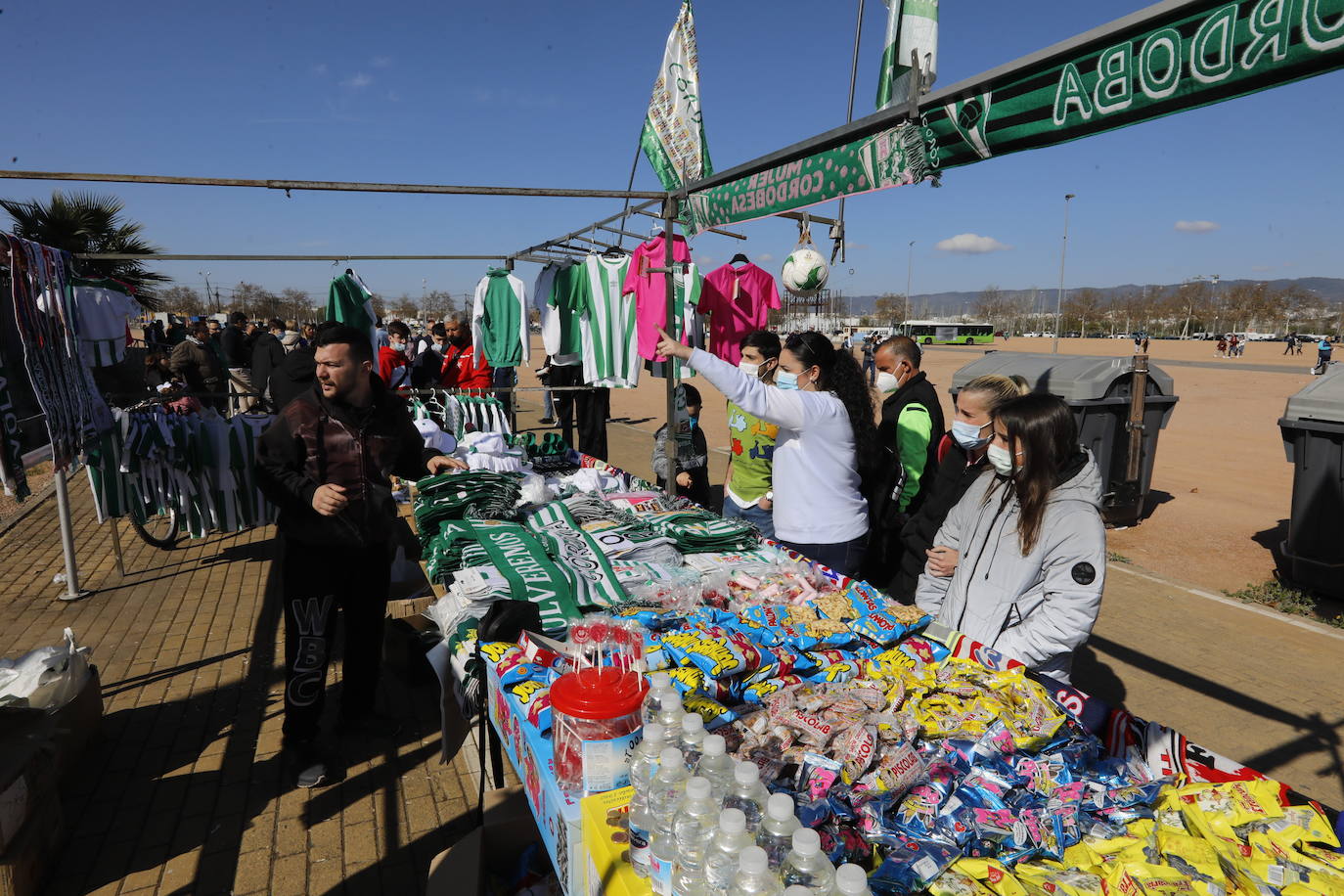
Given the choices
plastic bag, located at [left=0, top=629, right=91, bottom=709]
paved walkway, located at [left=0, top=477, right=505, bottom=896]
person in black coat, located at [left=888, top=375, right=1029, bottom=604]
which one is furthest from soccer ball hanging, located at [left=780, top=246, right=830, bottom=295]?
plastic bag, located at [left=0, top=629, right=91, bottom=709]

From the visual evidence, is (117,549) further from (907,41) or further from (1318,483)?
(1318,483)

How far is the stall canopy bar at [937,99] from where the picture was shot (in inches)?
69.6

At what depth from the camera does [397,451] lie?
3.25 metres

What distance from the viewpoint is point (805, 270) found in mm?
5777

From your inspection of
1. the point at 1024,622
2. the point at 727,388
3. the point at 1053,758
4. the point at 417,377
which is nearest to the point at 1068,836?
the point at 1053,758

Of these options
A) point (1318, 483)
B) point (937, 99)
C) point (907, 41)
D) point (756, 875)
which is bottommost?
point (1318, 483)

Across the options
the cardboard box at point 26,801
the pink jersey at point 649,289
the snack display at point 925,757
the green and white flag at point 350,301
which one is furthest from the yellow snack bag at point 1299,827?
the green and white flag at point 350,301

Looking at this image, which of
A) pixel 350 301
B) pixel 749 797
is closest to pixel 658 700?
pixel 749 797

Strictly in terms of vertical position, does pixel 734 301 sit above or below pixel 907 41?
below

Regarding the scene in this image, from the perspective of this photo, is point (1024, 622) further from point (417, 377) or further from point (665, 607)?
point (417, 377)

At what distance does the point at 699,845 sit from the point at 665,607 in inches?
54.9

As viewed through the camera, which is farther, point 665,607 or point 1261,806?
point 665,607

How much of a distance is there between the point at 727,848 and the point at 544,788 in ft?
2.37

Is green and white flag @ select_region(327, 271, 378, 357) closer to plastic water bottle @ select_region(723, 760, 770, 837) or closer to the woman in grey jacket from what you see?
the woman in grey jacket
